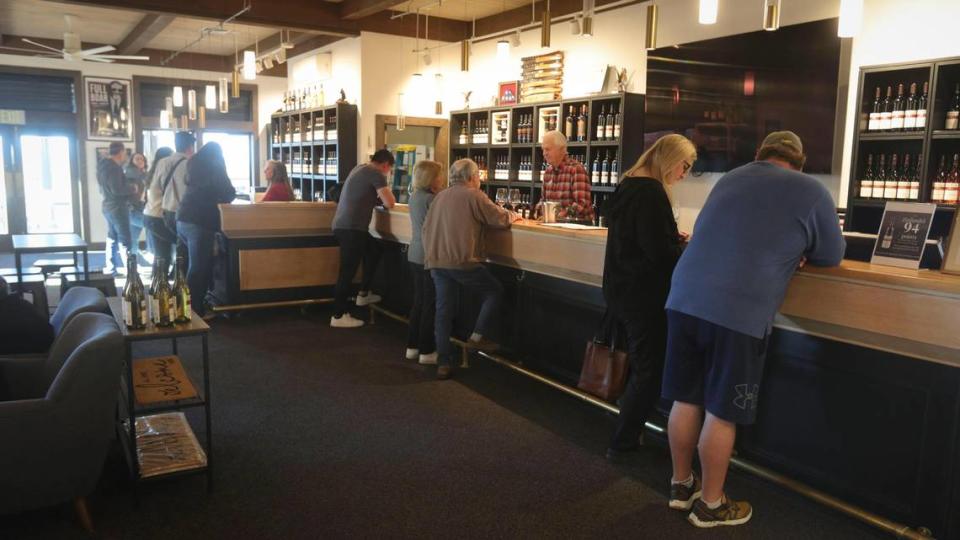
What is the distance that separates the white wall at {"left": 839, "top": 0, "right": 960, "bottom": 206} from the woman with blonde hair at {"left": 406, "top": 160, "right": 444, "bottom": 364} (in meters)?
2.85

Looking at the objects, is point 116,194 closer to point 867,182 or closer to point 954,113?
point 867,182

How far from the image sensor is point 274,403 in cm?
424

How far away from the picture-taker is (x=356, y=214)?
6152 millimetres

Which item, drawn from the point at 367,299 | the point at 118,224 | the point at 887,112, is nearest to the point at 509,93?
the point at 367,299

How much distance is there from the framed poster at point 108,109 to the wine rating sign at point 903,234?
11.5 m

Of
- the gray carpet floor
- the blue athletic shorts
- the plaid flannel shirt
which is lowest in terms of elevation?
the gray carpet floor

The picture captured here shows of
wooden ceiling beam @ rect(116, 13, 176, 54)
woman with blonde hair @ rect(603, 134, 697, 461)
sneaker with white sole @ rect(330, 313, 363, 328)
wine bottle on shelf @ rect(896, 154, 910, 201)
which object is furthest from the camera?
wooden ceiling beam @ rect(116, 13, 176, 54)

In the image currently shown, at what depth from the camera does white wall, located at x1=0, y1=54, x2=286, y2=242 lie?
36.0ft

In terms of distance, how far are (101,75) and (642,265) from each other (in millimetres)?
10971

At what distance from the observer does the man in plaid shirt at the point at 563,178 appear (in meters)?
5.23

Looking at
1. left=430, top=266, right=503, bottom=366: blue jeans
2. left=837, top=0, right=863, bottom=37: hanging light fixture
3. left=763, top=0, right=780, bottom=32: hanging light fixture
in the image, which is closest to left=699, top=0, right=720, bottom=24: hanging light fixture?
left=763, top=0, right=780, bottom=32: hanging light fixture

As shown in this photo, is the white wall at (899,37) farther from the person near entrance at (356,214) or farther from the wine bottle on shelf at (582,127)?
the person near entrance at (356,214)

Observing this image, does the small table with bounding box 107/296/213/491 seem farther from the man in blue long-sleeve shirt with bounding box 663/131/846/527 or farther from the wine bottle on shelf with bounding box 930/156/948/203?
the wine bottle on shelf with bounding box 930/156/948/203

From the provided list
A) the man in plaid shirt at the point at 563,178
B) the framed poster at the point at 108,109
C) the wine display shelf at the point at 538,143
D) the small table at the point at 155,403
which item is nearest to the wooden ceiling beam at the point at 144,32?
the framed poster at the point at 108,109
